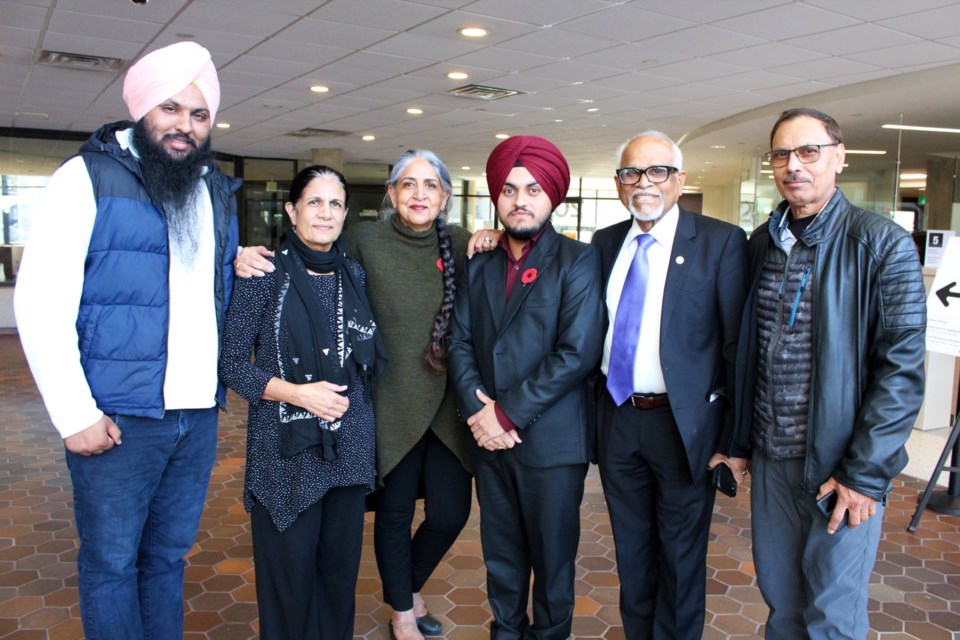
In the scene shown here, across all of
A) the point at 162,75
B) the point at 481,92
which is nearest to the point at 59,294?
the point at 162,75

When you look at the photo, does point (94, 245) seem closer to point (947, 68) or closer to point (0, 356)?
point (947, 68)

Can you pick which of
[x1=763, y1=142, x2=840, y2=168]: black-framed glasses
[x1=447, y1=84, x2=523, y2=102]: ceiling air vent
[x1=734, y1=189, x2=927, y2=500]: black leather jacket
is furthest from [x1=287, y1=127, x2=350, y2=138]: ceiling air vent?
[x1=734, y1=189, x2=927, y2=500]: black leather jacket

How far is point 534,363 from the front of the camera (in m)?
2.40

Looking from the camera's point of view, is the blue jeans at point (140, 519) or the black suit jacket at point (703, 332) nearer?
the blue jeans at point (140, 519)

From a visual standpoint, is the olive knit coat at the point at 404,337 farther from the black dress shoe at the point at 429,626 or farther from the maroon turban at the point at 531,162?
the black dress shoe at the point at 429,626

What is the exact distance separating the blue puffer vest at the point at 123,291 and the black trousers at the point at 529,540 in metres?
1.14

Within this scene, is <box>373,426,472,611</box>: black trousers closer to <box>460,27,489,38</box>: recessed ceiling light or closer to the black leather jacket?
the black leather jacket

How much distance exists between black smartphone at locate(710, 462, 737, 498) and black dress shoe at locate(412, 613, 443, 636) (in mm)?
1303

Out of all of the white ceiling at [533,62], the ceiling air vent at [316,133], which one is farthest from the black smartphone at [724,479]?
the ceiling air vent at [316,133]

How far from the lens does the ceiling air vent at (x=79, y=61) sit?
716 cm

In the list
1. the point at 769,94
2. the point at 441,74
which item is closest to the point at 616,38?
the point at 441,74

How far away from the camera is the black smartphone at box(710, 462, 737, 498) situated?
7.67ft

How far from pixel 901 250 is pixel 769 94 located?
7.64 metres

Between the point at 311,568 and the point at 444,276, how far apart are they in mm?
1088
